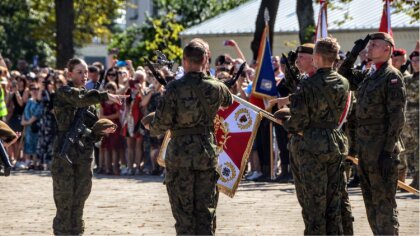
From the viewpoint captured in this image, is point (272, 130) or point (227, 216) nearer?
point (227, 216)

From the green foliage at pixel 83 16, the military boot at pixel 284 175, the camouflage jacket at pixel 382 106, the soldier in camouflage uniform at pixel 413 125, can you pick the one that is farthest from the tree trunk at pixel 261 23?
→ the green foliage at pixel 83 16

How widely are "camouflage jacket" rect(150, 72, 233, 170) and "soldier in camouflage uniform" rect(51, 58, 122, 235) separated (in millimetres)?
1588

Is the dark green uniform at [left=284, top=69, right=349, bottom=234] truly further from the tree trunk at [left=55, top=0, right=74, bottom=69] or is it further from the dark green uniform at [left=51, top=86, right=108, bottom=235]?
the tree trunk at [left=55, top=0, right=74, bottom=69]

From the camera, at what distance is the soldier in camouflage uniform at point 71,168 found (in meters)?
11.1

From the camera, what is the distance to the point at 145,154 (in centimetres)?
2086

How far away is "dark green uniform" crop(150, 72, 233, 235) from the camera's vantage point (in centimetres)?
962

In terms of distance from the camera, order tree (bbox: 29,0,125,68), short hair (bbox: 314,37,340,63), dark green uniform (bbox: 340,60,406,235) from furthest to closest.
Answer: tree (bbox: 29,0,125,68) → dark green uniform (bbox: 340,60,406,235) → short hair (bbox: 314,37,340,63)

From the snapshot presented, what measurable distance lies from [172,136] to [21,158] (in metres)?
14.0

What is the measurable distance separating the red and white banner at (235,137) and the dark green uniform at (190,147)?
2593mm

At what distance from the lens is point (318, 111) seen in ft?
33.1

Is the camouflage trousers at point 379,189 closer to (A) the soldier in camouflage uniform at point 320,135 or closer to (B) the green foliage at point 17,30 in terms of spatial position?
(A) the soldier in camouflage uniform at point 320,135

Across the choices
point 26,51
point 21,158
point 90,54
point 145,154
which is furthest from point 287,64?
point 90,54

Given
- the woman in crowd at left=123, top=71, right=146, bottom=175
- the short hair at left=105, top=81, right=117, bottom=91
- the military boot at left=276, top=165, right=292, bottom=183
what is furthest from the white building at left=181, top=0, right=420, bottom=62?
the military boot at left=276, top=165, right=292, bottom=183

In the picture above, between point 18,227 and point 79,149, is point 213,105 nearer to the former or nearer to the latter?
point 79,149
